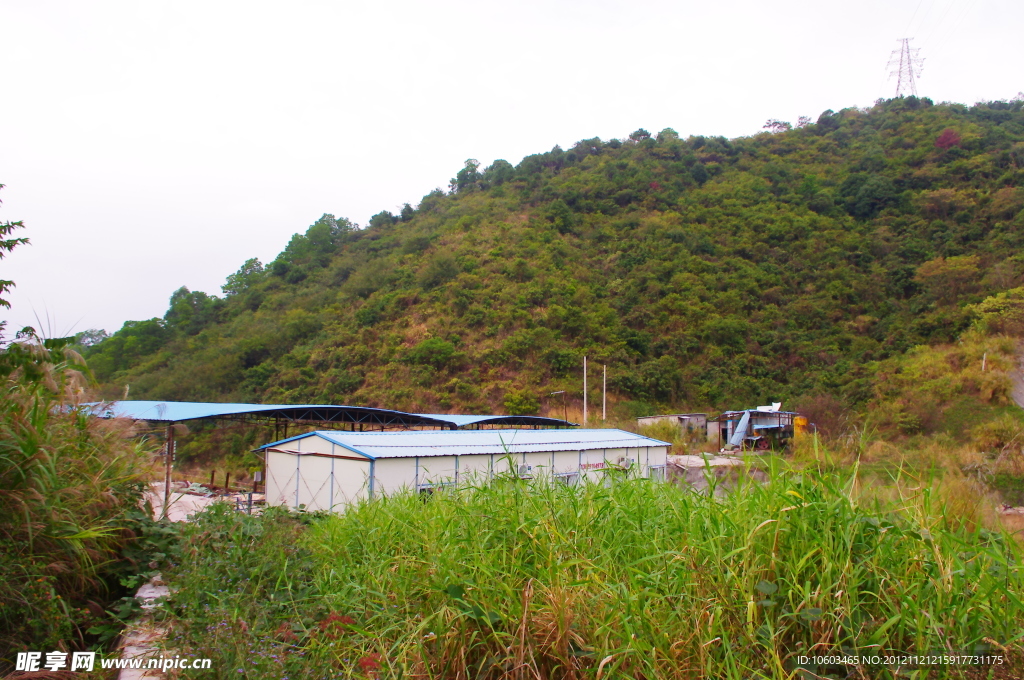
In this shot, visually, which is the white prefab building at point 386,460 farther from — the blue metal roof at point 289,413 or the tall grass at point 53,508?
the tall grass at point 53,508

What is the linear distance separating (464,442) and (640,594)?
12.9 m

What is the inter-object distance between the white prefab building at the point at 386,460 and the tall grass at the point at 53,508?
6209 millimetres

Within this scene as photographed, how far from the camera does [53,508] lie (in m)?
3.72

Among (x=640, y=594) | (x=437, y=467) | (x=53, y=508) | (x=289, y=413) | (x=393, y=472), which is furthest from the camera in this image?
(x=289, y=413)

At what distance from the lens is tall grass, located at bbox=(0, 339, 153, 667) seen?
3.35 metres

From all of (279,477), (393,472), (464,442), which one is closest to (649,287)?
(464,442)

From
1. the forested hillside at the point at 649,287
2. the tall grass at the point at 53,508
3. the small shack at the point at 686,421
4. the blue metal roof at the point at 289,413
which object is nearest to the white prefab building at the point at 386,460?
the blue metal roof at the point at 289,413

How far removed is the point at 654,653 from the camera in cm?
255

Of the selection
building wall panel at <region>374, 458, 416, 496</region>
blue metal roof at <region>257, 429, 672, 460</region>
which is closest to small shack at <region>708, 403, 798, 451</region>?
blue metal roof at <region>257, 429, 672, 460</region>

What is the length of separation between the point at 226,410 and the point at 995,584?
56.9 ft

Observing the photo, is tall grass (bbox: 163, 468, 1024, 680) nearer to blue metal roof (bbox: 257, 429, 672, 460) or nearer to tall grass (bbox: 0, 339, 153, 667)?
tall grass (bbox: 0, 339, 153, 667)

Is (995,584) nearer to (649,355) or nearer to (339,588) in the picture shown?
(339,588)

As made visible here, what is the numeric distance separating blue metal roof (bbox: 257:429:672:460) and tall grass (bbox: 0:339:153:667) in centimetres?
651

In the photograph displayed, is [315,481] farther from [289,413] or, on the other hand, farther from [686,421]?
[686,421]
